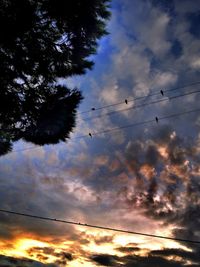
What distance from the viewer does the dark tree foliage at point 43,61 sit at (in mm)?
12102

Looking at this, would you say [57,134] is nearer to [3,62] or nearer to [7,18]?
[3,62]

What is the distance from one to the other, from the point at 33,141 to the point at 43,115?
1745mm

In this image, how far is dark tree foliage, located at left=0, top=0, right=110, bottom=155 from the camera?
39.7 ft

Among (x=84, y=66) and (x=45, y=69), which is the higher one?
(x=84, y=66)

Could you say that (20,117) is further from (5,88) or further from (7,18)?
(7,18)

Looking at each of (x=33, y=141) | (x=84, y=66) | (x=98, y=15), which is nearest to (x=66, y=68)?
(x=84, y=66)

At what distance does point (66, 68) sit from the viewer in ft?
46.8

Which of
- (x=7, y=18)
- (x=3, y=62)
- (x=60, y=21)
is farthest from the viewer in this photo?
(x=60, y=21)

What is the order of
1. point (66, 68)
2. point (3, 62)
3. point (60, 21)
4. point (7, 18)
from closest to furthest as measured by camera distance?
point (7, 18)
point (3, 62)
point (60, 21)
point (66, 68)

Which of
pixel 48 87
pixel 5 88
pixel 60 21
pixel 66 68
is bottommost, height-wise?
pixel 5 88

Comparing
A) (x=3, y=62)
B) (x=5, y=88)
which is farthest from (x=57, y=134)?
(x=3, y=62)

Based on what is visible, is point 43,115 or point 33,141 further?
point 33,141

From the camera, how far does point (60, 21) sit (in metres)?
13.1

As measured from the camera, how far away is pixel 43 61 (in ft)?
43.0
